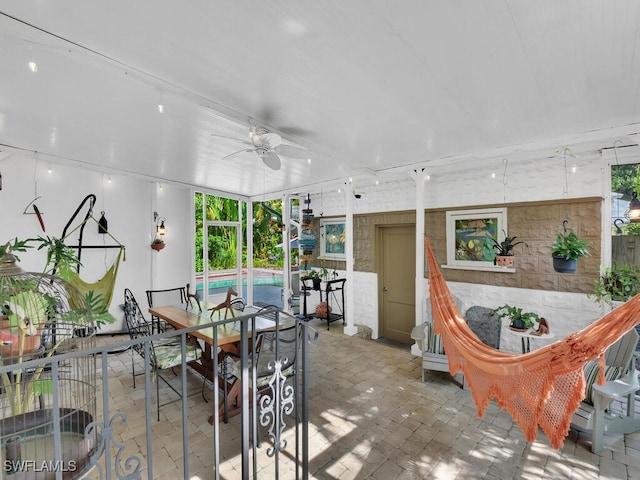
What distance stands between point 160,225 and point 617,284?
20.7ft

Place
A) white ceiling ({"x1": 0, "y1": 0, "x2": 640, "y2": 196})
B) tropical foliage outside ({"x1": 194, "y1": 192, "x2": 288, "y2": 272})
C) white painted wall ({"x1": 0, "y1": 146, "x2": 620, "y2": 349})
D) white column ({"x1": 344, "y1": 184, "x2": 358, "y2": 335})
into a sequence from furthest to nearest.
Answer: tropical foliage outside ({"x1": 194, "y1": 192, "x2": 288, "y2": 272})
white column ({"x1": 344, "y1": 184, "x2": 358, "y2": 335})
white painted wall ({"x1": 0, "y1": 146, "x2": 620, "y2": 349})
white ceiling ({"x1": 0, "y1": 0, "x2": 640, "y2": 196})

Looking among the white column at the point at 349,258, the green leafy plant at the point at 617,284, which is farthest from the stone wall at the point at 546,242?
the white column at the point at 349,258

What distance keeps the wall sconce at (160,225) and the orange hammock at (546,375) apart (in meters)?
5.04

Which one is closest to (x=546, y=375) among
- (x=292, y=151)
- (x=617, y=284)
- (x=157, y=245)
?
(x=617, y=284)

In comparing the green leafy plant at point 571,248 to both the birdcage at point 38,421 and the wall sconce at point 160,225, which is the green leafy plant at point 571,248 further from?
the wall sconce at point 160,225

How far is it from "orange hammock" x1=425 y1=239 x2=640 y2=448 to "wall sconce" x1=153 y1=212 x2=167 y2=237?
5.04 m

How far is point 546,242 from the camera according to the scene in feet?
11.6

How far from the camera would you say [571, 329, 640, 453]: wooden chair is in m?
2.26

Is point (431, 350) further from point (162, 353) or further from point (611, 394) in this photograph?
point (162, 353)

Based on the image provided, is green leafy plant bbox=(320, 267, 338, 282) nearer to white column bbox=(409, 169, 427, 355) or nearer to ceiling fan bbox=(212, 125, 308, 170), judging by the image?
white column bbox=(409, 169, 427, 355)

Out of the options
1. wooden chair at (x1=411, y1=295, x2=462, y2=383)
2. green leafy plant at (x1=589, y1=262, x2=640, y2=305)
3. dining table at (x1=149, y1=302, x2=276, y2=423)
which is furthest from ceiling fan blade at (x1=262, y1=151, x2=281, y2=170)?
green leafy plant at (x1=589, y1=262, x2=640, y2=305)

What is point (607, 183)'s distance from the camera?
3238 millimetres

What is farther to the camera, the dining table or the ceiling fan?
the dining table

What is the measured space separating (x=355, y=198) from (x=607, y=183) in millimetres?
3234
